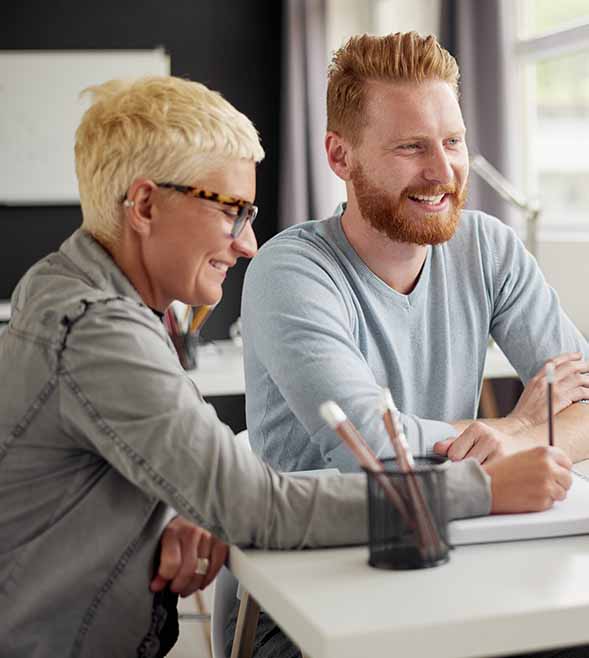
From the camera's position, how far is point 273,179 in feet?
21.6

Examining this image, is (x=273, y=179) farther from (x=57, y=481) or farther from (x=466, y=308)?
(x=57, y=481)

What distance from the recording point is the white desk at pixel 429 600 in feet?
3.25

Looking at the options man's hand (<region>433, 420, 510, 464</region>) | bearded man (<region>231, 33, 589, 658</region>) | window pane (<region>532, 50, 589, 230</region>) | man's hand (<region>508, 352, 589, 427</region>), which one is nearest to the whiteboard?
window pane (<region>532, 50, 589, 230</region>)

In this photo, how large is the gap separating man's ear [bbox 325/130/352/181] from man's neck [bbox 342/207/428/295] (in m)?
0.13

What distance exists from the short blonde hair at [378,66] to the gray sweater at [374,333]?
0.75 feet

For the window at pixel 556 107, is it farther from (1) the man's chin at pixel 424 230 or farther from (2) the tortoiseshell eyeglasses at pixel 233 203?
(2) the tortoiseshell eyeglasses at pixel 233 203

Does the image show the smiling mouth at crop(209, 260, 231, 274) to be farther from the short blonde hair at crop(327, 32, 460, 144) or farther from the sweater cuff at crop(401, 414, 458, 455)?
the short blonde hair at crop(327, 32, 460, 144)

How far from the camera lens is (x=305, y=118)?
20.4 feet

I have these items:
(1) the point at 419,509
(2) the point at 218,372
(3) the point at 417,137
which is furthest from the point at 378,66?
(2) the point at 218,372

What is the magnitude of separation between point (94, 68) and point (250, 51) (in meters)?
0.95

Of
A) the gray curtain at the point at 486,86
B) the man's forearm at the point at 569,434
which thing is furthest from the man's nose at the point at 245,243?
the gray curtain at the point at 486,86

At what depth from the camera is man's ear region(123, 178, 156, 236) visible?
1.40 m

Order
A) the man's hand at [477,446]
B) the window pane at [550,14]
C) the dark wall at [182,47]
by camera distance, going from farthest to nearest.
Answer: the dark wall at [182,47] < the window pane at [550,14] < the man's hand at [477,446]

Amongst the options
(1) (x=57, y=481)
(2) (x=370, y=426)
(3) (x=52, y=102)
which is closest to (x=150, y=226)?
(1) (x=57, y=481)
